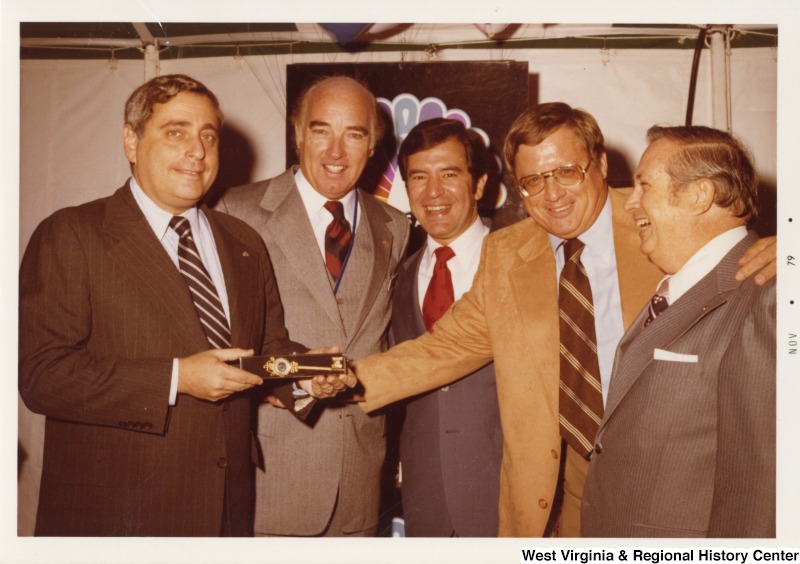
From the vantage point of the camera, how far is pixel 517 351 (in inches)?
110

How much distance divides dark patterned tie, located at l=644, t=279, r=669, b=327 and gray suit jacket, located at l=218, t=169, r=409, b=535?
1.21 meters

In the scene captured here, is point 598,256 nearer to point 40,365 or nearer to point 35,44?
point 40,365

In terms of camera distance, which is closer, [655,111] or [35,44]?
[35,44]

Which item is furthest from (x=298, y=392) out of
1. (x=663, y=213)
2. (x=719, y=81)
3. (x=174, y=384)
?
(x=719, y=81)

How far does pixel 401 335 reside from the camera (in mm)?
3111

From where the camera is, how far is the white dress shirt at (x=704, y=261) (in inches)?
90.4

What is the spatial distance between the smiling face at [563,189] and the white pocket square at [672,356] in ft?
2.47

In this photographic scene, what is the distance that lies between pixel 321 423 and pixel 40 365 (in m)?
1.18

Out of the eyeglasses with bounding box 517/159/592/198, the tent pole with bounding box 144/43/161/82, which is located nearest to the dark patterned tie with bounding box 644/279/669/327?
the eyeglasses with bounding box 517/159/592/198

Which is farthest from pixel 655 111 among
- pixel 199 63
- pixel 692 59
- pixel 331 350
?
pixel 199 63

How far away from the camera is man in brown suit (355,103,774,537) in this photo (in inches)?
107

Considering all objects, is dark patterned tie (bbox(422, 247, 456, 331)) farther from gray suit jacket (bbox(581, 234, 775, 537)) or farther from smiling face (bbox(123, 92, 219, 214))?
smiling face (bbox(123, 92, 219, 214))
